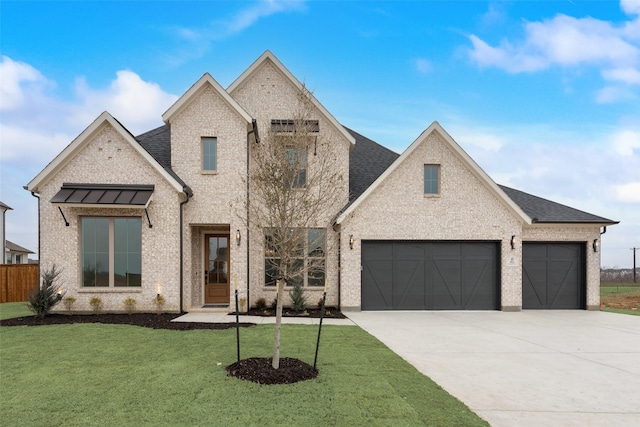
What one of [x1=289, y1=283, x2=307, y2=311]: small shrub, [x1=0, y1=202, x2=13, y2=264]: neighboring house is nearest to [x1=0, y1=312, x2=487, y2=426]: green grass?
[x1=289, y1=283, x2=307, y2=311]: small shrub

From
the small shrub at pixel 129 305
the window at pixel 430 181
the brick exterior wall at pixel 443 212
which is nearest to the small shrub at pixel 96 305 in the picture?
the small shrub at pixel 129 305

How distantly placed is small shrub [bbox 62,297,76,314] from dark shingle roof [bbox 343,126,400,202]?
10095mm

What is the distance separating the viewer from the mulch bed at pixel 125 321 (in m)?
9.95

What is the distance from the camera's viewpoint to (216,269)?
46.5 feet

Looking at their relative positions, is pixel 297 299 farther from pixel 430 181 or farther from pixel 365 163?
pixel 365 163

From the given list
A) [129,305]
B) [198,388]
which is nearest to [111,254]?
[129,305]

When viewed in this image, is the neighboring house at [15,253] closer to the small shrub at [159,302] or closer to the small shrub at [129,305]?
the small shrub at [129,305]

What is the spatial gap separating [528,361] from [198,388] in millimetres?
6070

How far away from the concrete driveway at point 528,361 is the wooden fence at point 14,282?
605 inches

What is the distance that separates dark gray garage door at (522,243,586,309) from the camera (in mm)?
14359

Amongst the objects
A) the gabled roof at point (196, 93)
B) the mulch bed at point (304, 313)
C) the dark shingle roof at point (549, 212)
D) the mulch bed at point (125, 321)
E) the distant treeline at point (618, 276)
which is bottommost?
the distant treeline at point (618, 276)

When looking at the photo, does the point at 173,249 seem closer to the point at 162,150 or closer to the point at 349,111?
the point at 162,150

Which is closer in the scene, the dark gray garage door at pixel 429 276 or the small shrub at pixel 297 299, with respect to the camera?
the small shrub at pixel 297 299

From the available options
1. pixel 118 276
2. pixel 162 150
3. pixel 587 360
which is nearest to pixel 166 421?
pixel 587 360
